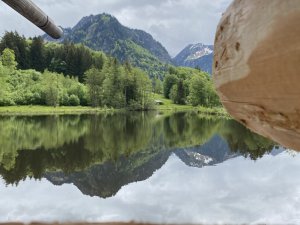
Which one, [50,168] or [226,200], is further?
[50,168]

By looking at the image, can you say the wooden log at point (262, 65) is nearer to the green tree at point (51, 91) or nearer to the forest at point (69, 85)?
the forest at point (69, 85)

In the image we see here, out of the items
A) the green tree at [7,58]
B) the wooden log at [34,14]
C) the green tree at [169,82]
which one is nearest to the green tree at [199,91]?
the green tree at [169,82]

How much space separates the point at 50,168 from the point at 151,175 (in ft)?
19.1

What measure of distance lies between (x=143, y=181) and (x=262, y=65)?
806 inches

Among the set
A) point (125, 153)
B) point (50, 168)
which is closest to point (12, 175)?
point (50, 168)

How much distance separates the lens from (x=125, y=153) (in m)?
28.2

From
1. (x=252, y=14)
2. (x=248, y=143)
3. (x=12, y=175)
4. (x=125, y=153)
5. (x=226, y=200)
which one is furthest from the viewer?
(x=248, y=143)

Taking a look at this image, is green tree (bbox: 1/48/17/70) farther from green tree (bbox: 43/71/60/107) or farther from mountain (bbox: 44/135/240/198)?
mountain (bbox: 44/135/240/198)

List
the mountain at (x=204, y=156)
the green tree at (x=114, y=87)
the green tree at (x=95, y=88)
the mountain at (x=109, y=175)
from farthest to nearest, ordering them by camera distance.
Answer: the green tree at (x=95, y=88)
the green tree at (x=114, y=87)
the mountain at (x=204, y=156)
the mountain at (x=109, y=175)

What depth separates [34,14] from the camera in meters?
1.93

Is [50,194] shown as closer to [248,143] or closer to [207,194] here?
[207,194]

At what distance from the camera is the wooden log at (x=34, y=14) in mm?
1807

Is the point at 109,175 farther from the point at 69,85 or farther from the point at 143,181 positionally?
the point at 69,85

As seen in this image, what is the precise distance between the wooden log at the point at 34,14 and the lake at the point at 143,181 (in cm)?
824
